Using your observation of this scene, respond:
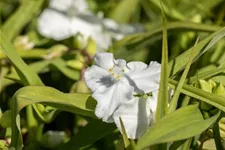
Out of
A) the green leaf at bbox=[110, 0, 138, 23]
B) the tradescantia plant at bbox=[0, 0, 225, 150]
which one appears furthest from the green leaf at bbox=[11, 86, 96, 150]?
the green leaf at bbox=[110, 0, 138, 23]

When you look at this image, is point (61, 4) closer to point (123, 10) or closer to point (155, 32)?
point (123, 10)

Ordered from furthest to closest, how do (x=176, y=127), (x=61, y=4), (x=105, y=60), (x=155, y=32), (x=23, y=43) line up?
1. (x=61, y=4)
2. (x=23, y=43)
3. (x=155, y=32)
4. (x=105, y=60)
5. (x=176, y=127)

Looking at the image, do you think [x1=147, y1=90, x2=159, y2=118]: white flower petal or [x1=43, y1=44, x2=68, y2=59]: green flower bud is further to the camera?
[x1=43, y1=44, x2=68, y2=59]: green flower bud

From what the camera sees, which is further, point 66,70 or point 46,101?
point 66,70

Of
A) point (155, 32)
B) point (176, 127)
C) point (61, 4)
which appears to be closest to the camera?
point (176, 127)

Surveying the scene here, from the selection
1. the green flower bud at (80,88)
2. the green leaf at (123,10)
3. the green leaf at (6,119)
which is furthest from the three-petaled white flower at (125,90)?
the green leaf at (123,10)

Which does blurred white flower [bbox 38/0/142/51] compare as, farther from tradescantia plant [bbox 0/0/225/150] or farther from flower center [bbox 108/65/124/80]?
flower center [bbox 108/65/124/80]

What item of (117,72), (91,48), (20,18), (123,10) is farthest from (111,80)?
(123,10)

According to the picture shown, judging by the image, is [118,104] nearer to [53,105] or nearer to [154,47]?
[53,105]
